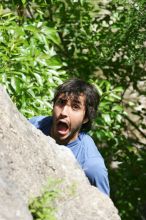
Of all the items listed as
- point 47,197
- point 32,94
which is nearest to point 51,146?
point 47,197

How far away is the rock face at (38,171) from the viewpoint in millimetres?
2629

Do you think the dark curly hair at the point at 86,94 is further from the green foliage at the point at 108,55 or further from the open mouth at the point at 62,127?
the green foliage at the point at 108,55

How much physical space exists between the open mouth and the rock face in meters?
0.72

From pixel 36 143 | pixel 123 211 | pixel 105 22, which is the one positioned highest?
pixel 36 143

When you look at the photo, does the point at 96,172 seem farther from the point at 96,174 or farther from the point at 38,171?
the point at 38,171

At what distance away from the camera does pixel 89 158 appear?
353cm

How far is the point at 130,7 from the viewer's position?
19.7ft

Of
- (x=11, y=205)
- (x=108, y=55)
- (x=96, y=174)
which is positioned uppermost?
(x=11, y=205)

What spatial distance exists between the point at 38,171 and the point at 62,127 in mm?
994

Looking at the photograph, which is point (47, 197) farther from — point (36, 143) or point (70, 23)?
point (70, 23)

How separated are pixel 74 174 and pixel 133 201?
4.28 meters

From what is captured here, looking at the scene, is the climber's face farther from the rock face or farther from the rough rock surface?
the rough rock surface

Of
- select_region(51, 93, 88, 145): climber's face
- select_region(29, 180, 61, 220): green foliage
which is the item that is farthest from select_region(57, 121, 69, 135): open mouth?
select_region(29, 180, 61, 220): green foliage

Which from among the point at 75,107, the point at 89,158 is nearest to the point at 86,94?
the point at 75,107
